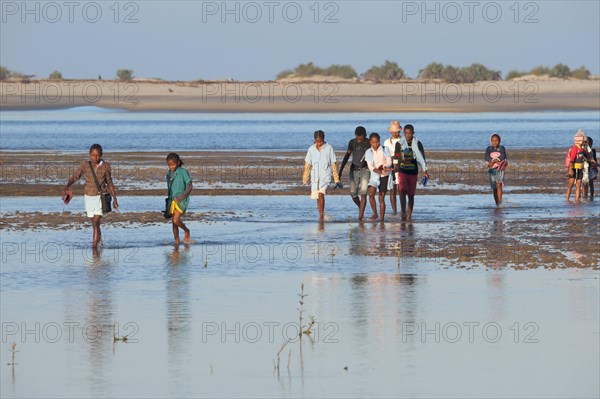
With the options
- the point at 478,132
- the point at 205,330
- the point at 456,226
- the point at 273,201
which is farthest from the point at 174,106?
the point at 205,330

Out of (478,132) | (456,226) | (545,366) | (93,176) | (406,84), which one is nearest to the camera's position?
(545,366)

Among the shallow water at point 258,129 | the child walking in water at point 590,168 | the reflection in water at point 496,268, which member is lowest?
the reflection in water at point 496,268

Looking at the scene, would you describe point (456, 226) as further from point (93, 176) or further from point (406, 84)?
point (406, 84)

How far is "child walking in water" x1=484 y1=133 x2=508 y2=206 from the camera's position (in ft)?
72.1

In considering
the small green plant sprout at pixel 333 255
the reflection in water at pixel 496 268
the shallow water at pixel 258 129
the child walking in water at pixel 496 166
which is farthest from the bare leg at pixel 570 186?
the shallow water at pixel 258 129

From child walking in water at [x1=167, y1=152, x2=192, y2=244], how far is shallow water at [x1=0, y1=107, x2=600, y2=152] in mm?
24777

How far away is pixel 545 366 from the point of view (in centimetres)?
998

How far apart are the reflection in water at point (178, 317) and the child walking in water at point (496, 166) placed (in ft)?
23.4

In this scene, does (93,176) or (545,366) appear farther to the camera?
(93,176)

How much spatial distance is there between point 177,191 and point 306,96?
251 feet

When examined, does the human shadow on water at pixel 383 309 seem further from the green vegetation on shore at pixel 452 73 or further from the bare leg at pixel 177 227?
the green vegetation on shore at pixel 452 73

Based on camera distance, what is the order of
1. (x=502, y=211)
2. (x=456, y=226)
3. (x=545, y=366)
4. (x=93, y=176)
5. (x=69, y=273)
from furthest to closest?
(x=502, y=211), (x=456, y=226), (x=93, y=176), (x=69, y=273), (x=545, y=366)

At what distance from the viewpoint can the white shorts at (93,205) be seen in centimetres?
1708

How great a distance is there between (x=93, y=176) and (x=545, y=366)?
855 cm
